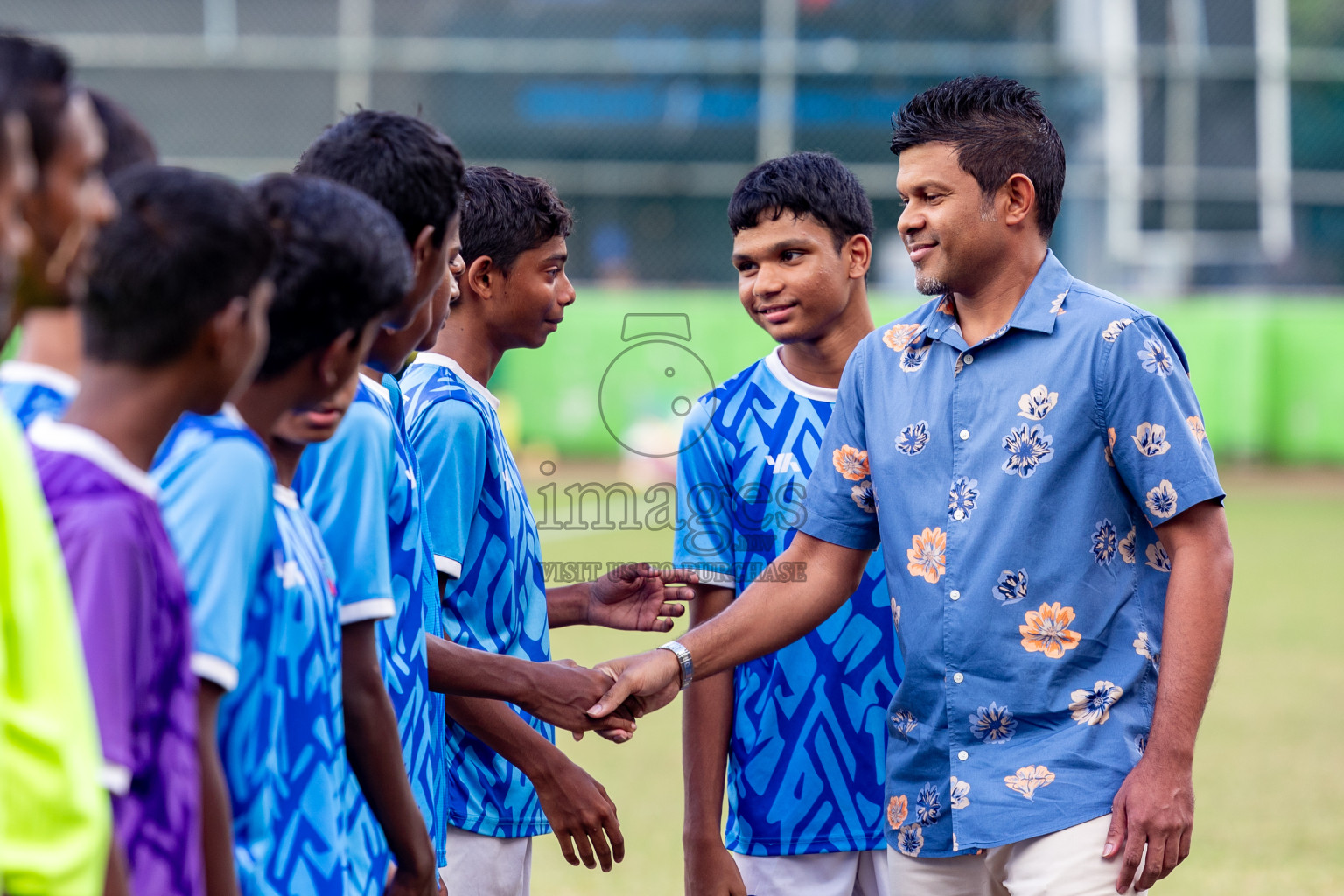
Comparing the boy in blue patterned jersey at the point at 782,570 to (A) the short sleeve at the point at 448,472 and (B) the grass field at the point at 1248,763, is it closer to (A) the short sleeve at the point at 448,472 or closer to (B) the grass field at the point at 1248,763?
(A) the short sleeve at the point at 448,472

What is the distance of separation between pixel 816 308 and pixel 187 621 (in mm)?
2206

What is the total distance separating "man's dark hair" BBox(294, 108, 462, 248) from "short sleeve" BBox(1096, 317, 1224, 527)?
1.28 m

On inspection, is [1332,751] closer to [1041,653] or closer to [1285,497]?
[1041,653]

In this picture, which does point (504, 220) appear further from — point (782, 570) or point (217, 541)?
point (217, 541)

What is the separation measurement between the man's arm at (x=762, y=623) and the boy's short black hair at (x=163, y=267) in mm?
1677

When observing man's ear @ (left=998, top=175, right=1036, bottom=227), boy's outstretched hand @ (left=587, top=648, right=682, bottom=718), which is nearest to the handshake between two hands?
boy's outstretched hand @ (left=587, top=648, right=682, bottom=718)

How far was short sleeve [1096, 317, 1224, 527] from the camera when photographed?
8.46 ft

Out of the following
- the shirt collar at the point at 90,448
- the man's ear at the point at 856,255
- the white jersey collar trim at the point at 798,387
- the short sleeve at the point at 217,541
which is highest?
the man's ear at the point at 856,255

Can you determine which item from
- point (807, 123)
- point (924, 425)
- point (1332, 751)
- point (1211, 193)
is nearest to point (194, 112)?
A: point (807, 123)

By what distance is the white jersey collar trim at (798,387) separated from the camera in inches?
136

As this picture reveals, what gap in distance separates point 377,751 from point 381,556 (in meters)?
0.29

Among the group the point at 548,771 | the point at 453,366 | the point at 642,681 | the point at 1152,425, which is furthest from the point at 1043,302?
the point at 548,771

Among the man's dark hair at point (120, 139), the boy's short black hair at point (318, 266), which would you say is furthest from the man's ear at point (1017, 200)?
the man's dark hair at point (120, 139)

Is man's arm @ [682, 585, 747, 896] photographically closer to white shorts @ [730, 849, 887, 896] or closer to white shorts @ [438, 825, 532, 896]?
white shorts @ [730, 849, 887, 896]
